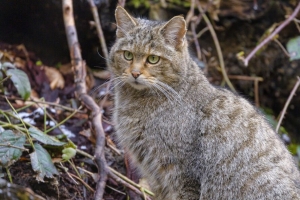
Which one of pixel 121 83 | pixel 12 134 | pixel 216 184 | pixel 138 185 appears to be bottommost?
pixel 138 185

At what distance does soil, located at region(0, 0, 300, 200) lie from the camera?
429 centimetres

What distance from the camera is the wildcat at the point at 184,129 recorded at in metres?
3.67

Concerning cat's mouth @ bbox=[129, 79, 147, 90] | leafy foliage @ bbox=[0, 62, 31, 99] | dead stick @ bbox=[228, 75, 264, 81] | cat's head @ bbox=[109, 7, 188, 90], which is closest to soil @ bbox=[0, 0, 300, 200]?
dead stick @ bbox=[228, 75, 264, 81]

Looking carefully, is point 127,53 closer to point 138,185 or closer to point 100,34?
point 138,185

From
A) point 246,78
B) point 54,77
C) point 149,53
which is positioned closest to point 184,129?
point 149,53

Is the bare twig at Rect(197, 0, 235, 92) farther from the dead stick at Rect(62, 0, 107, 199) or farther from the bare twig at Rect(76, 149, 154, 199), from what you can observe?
the bare twig at Rect(76, 149, 154, 199)

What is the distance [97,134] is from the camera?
4.34 m

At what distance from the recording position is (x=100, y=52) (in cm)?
621

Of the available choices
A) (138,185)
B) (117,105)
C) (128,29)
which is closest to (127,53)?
(128,29)

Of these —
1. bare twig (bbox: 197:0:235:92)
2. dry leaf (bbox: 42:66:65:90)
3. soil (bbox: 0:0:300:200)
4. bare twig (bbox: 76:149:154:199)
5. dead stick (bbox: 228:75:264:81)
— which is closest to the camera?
bare twig (bbox: 76:149:154:199)

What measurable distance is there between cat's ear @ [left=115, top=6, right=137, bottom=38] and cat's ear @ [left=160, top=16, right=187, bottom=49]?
0.28 m

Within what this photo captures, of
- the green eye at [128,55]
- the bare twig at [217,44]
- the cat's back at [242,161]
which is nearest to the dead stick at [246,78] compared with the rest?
the bare twig at [217,44]

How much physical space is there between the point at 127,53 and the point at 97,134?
87cm

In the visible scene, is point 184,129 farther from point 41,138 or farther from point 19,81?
point 19,81
